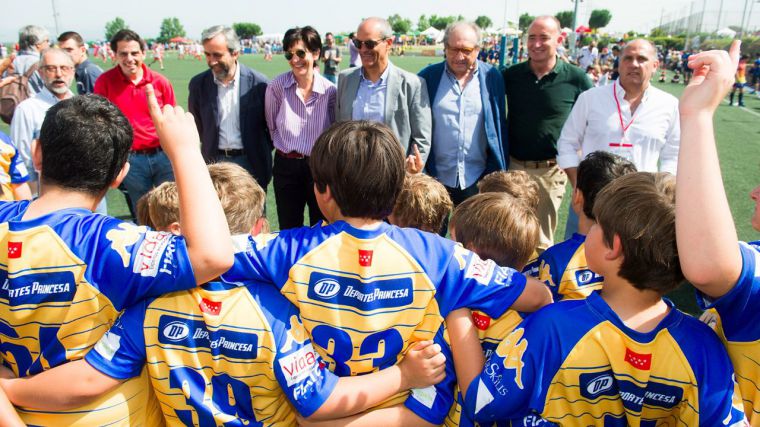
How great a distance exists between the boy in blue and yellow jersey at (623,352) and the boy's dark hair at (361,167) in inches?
24.1

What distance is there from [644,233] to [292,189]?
3406mm

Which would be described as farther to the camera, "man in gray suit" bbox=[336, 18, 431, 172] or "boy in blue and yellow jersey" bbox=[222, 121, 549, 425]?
"man in gray suit" bbox=[336, 18, 431, 172]

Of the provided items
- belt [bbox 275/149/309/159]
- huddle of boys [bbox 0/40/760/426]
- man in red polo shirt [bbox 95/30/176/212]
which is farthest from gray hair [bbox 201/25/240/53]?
huddle of boys [bbox 0/40/760/426]

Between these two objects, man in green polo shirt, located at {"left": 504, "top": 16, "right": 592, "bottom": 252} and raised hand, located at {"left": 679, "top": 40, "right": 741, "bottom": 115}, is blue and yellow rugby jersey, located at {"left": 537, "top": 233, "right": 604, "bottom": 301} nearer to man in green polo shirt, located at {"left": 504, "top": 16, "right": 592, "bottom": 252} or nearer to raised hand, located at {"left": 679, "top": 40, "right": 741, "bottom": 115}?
raised hand, located at {"left": 679, "top": 40, "right": 741, "bottom": 115}

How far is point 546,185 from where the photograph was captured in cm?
448

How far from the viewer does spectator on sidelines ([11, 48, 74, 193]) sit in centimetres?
399

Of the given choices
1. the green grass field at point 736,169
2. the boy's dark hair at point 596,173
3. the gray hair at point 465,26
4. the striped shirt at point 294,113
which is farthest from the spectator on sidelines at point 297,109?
the boy's dark hair at point 596,173

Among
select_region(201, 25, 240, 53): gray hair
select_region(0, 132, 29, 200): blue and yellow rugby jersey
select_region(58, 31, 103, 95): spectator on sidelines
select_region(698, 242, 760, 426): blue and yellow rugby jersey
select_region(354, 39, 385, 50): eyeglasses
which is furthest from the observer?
select_region(58, 31, 103, 95): spectator on sidelines

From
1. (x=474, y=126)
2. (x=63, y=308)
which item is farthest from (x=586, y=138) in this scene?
(x=63, y=308)

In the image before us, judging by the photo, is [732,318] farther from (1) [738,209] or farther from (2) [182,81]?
(2) [182,81]

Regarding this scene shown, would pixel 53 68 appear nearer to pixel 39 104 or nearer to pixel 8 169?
pixel 39 104

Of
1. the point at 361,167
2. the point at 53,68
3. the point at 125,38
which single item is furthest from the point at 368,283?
the point at 125,38

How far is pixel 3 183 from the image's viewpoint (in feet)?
10.1

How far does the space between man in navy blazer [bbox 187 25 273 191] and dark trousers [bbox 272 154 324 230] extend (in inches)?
12.4
